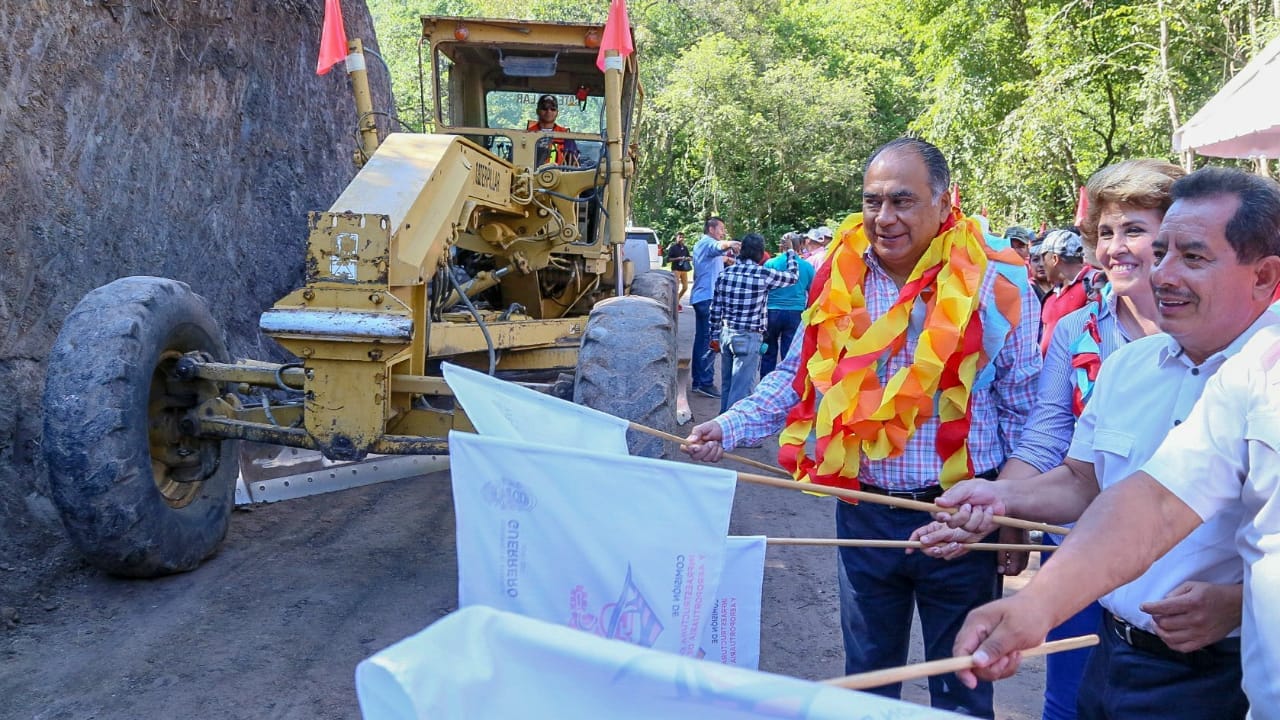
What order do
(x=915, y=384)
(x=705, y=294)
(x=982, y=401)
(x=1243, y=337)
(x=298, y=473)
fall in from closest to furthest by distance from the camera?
(x=1243, y=337) → (x=915, y=384) → (x=982, y=401) → (x=298, y=473) → (x=705, y=294)

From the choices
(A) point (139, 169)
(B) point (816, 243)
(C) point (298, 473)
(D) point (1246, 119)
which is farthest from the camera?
(B) point (816, 243)

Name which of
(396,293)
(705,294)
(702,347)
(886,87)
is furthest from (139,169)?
(886,87)

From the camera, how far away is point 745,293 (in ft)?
30.0

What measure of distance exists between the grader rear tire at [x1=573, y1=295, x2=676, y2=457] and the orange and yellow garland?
1981mm

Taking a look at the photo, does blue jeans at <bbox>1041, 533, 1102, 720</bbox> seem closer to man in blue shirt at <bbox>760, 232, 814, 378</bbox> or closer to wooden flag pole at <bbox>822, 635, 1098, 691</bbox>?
wooden flag pole at <bbox>822, 635, 1098, 691</bbox>

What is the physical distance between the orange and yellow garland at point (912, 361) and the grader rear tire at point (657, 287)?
4952mm

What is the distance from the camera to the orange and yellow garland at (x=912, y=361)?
269cm

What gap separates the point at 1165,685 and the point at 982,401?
3.35ft

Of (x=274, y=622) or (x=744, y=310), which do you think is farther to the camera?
(x=744, y=310)

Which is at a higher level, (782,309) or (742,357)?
(782,309)

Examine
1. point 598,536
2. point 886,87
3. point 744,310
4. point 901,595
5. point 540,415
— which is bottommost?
point 901,595

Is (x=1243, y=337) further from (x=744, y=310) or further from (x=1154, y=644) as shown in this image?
(x=744, y=310)

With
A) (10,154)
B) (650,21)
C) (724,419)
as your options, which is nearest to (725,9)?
(650,21)

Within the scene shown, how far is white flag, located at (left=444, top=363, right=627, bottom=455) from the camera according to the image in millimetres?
2854
